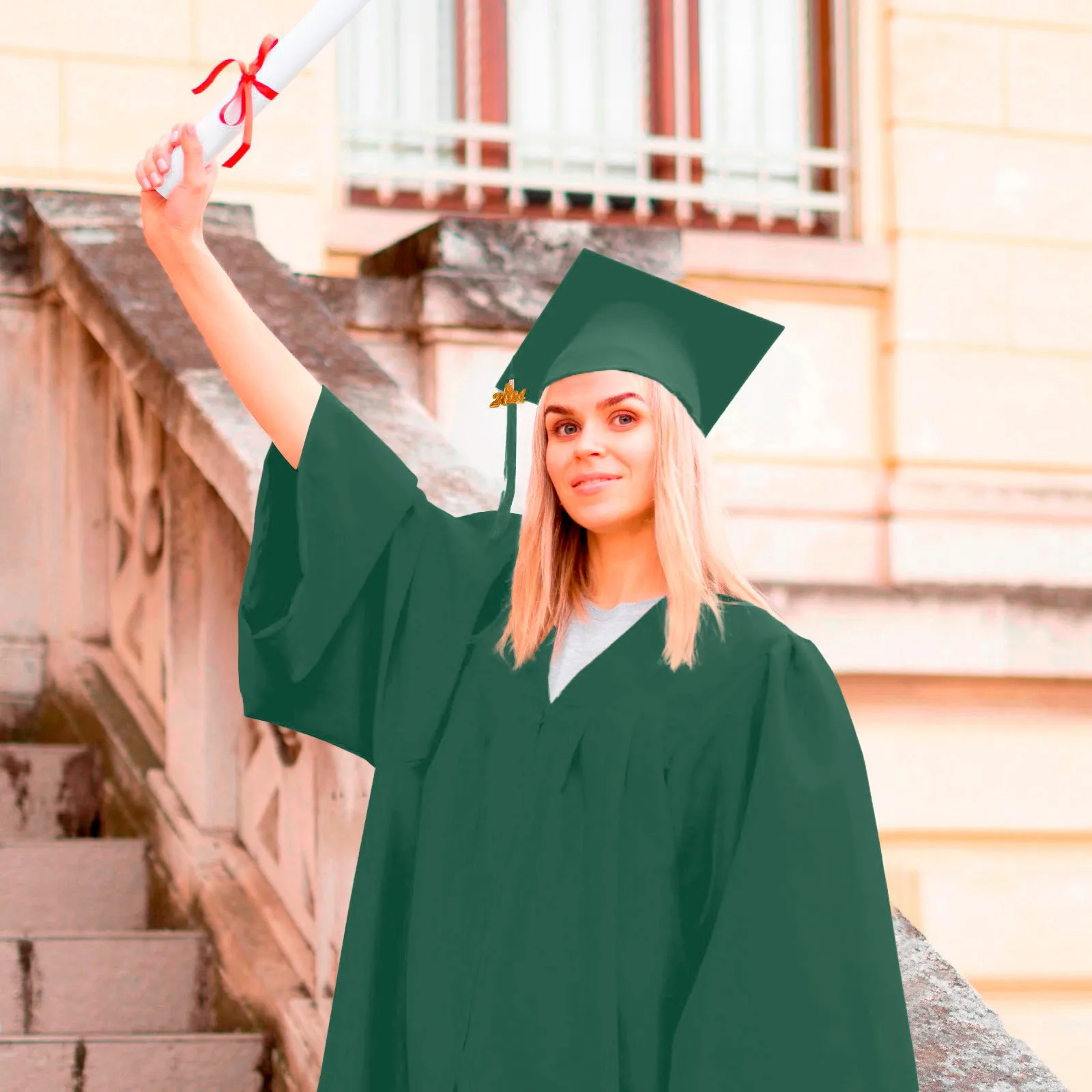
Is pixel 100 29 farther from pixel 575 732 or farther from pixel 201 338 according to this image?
pixel 575 732

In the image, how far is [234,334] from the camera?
7.91 ft

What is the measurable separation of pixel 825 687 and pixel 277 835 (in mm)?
1663

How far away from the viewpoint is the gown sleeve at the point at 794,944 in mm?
2029

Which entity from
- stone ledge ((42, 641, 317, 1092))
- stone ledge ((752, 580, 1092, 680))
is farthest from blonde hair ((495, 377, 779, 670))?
stone ledge ((752, 580, 1092, 680))

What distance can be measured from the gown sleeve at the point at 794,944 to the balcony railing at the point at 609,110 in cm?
464

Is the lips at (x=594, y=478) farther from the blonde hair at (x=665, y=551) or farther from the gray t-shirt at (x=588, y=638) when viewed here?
the gray t-shirt at (x=588, y=638)

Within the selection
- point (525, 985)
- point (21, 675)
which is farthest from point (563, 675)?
point (21, 675)

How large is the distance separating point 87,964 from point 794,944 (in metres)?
1.94

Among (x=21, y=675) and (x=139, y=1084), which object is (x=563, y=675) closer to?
(x=139, y=1084)

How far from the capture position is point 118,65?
225 inches

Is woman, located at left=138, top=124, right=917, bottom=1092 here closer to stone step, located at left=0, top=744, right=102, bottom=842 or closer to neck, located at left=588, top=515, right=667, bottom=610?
neck, located at left=588, top=515, right=667, bottom=610

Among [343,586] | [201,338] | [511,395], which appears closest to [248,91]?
[511,395]

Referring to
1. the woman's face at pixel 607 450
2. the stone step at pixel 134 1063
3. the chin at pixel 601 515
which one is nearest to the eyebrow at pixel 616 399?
the woman's face at pixel 607 450

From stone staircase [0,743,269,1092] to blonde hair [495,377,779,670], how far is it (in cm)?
142
